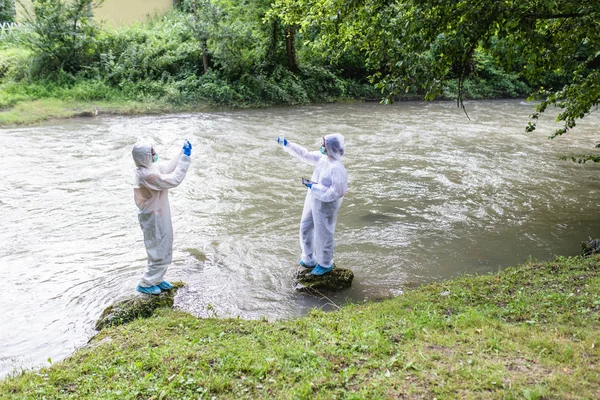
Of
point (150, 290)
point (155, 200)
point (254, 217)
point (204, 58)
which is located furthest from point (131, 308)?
point (204, 58)

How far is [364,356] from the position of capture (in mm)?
4055

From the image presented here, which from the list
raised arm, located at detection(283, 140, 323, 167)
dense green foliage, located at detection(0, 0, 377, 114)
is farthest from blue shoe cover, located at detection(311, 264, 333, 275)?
dense green foliage, located at detection(0, 0, 377, 114)

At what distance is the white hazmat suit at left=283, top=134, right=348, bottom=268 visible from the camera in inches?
246

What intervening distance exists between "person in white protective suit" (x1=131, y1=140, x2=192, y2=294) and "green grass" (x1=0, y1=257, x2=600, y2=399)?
2.74 feet

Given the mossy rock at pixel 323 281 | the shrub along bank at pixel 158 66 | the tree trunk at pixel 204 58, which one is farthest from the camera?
the tree trunk at pixel 204 58

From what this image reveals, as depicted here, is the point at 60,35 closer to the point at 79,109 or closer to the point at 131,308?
the point at 79,109

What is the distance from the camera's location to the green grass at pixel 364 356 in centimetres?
354

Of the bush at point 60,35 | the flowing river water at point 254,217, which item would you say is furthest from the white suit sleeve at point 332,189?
the bush at point 60,35

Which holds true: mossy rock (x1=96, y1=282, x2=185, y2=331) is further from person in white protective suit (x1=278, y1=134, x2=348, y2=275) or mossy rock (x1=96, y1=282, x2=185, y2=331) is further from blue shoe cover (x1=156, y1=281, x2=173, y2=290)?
person in white protective suit (x1=278, y1=134, x2=348, y2=275)

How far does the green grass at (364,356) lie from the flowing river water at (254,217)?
112 cm

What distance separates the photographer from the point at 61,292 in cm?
672

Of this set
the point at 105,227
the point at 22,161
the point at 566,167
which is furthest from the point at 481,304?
the point at 22,161

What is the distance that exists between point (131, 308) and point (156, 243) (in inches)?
31.8

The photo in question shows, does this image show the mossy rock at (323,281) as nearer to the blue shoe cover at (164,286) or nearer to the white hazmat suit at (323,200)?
the white hazmat suit at (323,200)
